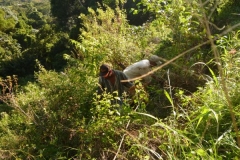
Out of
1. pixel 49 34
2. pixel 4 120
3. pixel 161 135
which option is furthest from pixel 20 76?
pixel 161 135

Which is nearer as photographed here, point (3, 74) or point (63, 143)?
point (63, 143)

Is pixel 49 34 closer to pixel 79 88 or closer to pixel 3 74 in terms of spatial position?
pixel 3 74

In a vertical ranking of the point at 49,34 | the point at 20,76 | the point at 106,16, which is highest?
the point at 106,16

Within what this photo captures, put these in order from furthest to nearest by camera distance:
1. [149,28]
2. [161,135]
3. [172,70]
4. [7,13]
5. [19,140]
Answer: [7,13]
[149,28]
[172,70]
[19,140]
[161,135]

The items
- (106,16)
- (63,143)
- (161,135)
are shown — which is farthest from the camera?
(106,16)

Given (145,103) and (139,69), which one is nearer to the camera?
(145,103)

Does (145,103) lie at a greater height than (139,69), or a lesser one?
lesser

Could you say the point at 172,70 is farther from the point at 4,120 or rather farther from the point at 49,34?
the point at 49,34

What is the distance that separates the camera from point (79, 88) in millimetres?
3689

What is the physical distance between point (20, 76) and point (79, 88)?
38.2 ft

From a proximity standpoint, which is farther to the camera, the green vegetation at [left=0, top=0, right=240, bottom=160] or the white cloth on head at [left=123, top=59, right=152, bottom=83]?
the white cloth on head at [left=123, top=59, right=152, bottom=83]

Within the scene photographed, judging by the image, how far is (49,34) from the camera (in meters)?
16.0

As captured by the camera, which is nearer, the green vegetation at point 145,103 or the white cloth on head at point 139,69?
the green vegetation at point 145,103

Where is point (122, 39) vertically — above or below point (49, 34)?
above
